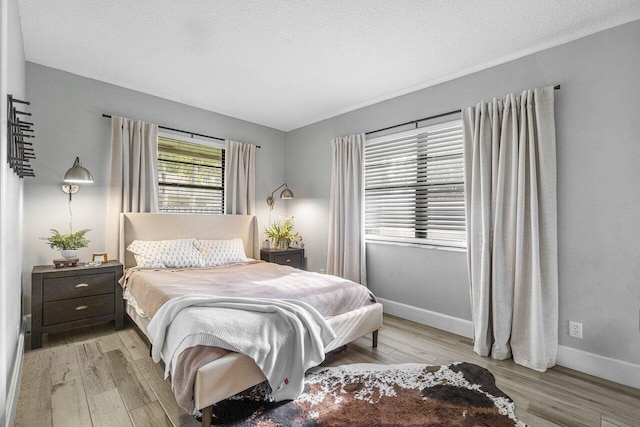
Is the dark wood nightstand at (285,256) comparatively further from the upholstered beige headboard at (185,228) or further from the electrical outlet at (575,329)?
the electrical outlet at (575,329)

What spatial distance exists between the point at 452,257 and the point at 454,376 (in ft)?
4.11

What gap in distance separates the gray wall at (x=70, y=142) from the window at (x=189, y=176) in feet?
1.11

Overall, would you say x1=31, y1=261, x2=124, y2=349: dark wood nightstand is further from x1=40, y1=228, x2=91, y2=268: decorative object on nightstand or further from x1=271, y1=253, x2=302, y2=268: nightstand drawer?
x1=271, y1=253, x2=302, y2=268: nightstand drawer

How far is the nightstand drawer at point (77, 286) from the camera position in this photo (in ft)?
9.25

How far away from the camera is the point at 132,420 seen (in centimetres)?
180

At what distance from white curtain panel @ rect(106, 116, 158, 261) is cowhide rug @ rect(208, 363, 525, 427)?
99.5 inches

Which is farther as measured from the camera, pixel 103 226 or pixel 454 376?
pixel 103 226

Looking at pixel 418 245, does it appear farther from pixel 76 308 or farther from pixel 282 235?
pixel 76 308

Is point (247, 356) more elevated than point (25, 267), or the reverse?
point (25, 267)

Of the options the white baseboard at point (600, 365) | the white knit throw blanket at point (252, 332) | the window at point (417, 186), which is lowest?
the white baseboard at point (600, 365)

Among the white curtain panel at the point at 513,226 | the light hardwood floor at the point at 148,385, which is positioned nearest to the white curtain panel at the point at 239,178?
the light hardwood floor at the point at 148,385

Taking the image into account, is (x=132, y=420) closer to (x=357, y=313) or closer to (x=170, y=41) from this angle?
(x=357, y=313)

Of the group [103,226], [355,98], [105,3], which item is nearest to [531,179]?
[355,98]

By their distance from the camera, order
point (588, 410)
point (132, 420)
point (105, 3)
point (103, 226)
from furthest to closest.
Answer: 1. point (103, 226)
2. point (105, 3)
3. point (588, 410)
4. point (132, 420)
